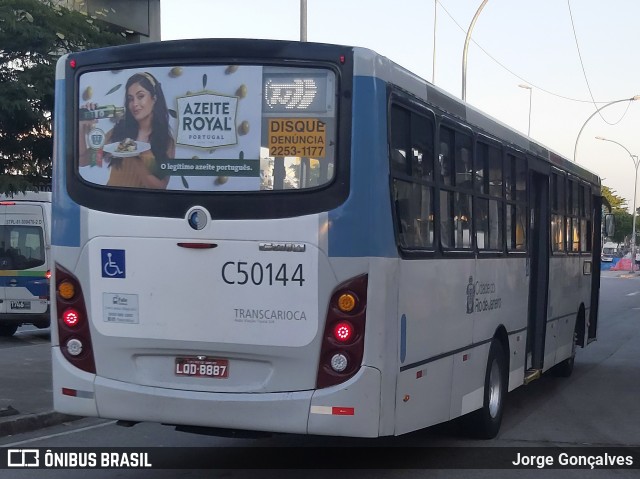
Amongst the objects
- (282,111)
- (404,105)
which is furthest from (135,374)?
(404,105)

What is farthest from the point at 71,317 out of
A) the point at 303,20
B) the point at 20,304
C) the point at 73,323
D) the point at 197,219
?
the point at 20,304

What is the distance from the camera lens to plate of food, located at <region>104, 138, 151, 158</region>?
274 inches

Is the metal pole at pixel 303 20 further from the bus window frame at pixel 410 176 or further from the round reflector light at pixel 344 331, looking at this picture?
the round reflector light at pixel 344 331

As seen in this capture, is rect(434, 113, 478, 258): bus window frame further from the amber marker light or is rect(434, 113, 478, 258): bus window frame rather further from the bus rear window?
the amber marker light

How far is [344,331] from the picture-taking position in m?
6.49

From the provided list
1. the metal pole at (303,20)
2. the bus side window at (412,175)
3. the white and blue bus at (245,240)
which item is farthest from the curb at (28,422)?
the metal pole at (303,20)

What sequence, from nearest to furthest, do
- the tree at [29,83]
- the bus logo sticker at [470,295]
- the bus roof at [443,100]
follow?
the bus roof at [443,100] → the bus logo sticker at [470,295] → the tree at [29,83]

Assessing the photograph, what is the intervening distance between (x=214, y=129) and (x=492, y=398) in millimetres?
4359

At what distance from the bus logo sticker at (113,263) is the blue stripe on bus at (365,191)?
59.4 inches

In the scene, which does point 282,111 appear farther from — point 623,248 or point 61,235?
point 623,248

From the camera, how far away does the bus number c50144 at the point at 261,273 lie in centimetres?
654

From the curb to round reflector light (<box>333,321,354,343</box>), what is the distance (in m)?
4.22

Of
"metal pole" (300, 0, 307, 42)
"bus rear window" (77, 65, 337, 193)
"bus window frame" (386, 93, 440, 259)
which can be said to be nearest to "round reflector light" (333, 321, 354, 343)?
"bus window frame" (386, 93, 440, 259)

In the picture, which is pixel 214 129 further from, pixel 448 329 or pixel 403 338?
pixel 448 329
